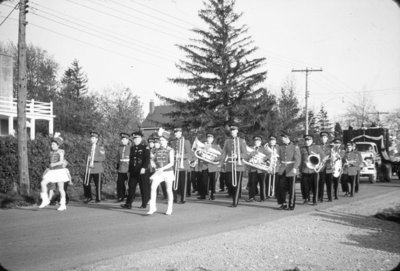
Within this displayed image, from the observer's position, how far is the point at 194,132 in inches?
1128

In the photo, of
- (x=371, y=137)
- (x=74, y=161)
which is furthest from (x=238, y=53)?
(x=74, y=161)

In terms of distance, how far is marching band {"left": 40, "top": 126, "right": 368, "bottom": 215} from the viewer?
11367 mm

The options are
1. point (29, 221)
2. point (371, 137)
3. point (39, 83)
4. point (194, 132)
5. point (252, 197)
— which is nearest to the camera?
point (29, 221)

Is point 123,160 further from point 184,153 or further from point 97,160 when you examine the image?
point 184,153

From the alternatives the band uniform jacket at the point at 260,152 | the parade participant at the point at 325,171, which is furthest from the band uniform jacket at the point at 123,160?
the parade participant at the point at 325,171

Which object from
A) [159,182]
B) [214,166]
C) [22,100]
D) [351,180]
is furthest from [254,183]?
[22,100]

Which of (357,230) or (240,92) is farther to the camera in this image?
(240,92)

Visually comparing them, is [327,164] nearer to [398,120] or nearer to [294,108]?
[294,108]

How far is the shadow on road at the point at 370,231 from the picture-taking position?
7059 mm

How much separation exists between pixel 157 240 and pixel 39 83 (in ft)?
172

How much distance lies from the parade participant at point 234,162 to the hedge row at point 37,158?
762 centimetres

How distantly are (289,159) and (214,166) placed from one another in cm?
324

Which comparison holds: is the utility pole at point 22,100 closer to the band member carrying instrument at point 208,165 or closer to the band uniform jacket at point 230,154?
the band member carrying instrument at point 208,165

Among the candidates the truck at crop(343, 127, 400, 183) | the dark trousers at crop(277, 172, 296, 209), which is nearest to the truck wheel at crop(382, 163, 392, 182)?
the truck at crop(343, 127, 400, 183)
